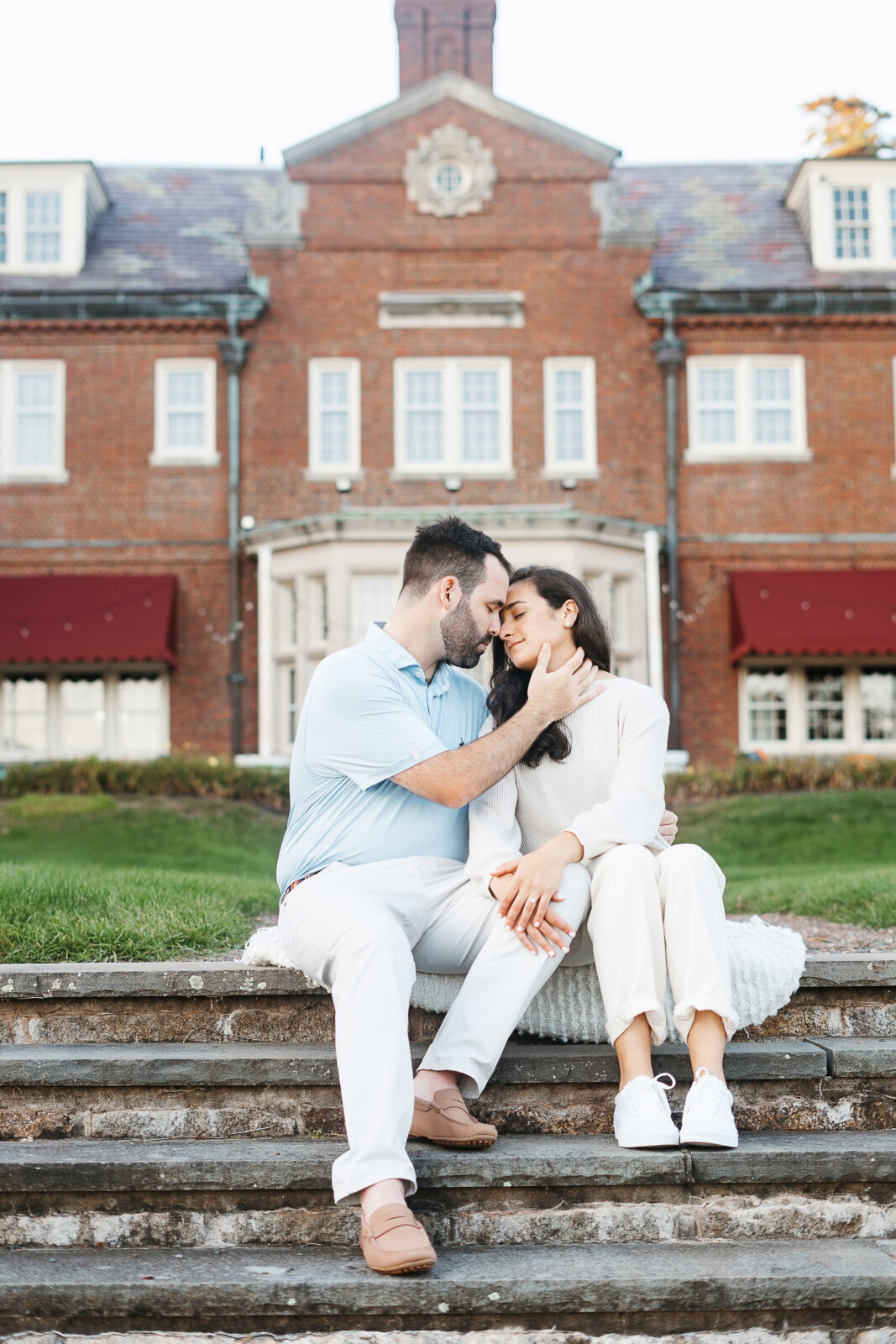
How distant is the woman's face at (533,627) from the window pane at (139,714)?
13.5 meters

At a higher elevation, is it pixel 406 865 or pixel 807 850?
pixel 406 865

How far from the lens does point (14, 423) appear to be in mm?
17078

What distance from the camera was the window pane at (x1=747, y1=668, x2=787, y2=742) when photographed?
17.0m

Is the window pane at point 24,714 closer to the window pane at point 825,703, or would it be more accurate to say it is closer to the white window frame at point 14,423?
the white window frame at point 14,423

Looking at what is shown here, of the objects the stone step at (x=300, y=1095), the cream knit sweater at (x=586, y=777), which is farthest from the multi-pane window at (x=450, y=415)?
the stone step at (x=300, y=1095)

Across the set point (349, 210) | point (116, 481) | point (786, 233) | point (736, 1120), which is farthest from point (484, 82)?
point (736, 1120)

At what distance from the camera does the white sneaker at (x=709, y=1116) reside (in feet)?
10.3

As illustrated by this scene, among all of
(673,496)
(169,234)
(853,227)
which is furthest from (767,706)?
(169,234)

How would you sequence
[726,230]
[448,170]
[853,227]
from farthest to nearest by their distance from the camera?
1. [726,230]
2. [853,227]
3. [448,170]

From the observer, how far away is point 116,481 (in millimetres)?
16938

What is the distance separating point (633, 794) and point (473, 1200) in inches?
46.9

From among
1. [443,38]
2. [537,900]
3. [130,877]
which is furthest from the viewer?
[443,38]

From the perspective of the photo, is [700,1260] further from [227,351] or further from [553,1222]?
[227,351]

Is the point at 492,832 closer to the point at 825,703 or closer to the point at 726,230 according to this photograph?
the point at 825,703
